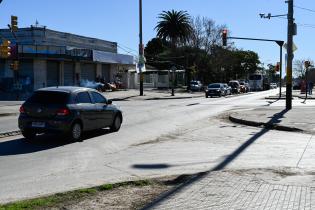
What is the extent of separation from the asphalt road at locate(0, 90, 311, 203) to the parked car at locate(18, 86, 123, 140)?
0.41 m

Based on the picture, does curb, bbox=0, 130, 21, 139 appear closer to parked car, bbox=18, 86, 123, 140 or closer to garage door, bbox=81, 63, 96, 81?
parked car, bbox=18, 86, 123, 140

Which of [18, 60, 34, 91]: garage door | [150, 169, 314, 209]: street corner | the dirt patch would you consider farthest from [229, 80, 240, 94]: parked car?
the dirt patch

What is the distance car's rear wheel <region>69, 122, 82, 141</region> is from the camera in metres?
14.4

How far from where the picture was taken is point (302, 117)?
22.1 m

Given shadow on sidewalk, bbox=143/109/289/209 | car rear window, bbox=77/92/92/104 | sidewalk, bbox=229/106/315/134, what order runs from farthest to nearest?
sidewalk, bbox=229/106/315/134
car rear window, bbox=77/92/92/104
shadow on sidewalk, bbox=143/109/289/209

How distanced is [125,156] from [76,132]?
3199mm

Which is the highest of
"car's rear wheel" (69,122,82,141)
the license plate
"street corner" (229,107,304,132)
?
the license plate

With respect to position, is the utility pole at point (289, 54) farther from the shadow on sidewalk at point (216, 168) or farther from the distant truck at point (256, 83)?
the distant truck at point (256, 83)

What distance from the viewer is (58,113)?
14219 mm

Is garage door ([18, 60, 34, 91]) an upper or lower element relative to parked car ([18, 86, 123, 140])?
upper

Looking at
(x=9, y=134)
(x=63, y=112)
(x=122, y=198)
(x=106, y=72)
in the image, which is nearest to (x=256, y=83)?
(x=106, y=72)

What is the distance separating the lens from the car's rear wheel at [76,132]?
47.3 ft

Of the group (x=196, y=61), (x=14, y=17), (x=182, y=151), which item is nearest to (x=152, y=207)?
(x=182, y=151)

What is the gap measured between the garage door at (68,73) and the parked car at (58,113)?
3474cm
